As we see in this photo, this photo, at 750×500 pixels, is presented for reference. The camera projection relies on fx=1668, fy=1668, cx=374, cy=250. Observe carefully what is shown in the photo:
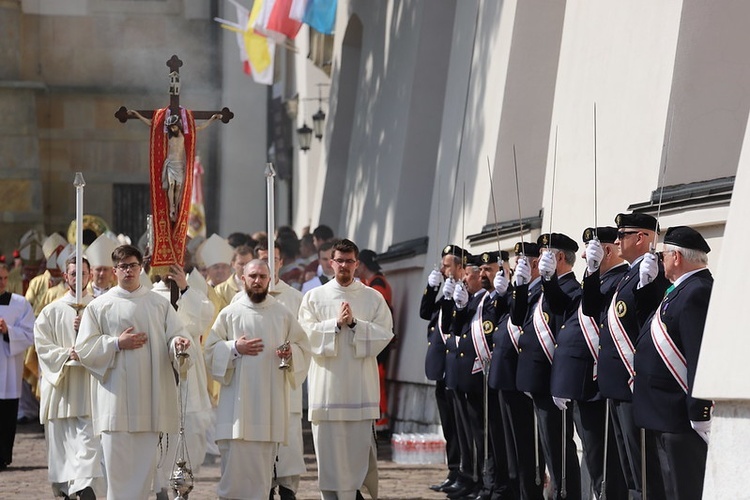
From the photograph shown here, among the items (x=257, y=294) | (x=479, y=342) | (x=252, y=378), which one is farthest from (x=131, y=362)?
(x=479, y=342)

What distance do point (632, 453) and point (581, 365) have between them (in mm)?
868

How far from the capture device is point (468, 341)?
505 inches

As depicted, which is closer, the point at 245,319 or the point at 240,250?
the point at 245,319

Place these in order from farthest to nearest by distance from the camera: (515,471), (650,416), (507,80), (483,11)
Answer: (483,11) < (507,80) < (515,471) < (650,416)

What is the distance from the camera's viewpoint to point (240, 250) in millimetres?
15422

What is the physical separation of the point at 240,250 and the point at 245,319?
3.63m

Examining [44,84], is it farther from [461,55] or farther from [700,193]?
[700,193]

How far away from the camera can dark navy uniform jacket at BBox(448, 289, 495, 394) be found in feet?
40.7

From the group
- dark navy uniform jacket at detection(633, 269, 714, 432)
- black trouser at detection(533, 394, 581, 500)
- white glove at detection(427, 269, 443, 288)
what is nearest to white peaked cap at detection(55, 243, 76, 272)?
white glove at detection(427, 269, 443, 288)

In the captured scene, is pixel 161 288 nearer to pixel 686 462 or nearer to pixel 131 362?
pixel 131 362

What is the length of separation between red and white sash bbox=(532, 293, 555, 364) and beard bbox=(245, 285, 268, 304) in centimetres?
215

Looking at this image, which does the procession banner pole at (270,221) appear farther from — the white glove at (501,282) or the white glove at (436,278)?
the white glove at (436,278)

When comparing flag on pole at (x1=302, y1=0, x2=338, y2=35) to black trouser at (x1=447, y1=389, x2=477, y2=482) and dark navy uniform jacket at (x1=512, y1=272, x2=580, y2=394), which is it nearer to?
black trouser at (x1=447, y1=389, x2=477, y2=482)

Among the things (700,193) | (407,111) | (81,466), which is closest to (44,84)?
(407,111)
